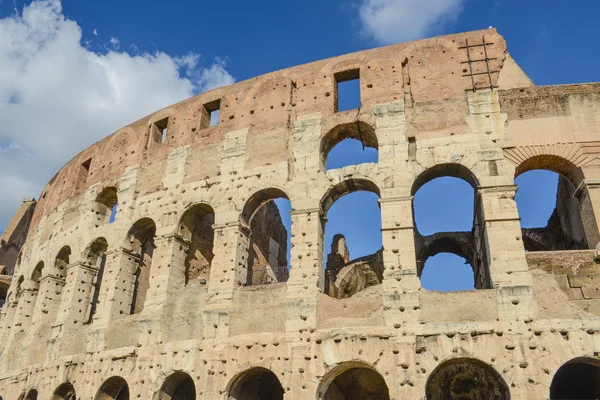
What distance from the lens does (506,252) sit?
9500mm

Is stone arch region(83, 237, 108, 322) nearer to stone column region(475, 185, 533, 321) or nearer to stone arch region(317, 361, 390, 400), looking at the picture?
stone arch region(317, 361, 390, 400)

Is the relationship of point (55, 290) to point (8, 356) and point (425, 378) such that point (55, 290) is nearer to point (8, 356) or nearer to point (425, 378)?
point (8, 356)

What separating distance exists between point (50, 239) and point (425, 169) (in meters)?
11.4

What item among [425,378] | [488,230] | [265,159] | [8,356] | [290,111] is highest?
[290,111]

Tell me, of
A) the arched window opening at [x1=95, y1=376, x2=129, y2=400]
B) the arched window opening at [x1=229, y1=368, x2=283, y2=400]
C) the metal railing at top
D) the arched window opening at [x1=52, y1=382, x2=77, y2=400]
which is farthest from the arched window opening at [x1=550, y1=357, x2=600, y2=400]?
the arched window opening at [x1=52, y1=382, x2=77, y2=400]

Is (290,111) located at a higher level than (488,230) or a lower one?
higher

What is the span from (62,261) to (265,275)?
594cm

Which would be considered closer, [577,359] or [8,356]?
[577,359]

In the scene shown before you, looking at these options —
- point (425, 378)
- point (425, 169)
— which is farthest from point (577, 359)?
point (425, 169)

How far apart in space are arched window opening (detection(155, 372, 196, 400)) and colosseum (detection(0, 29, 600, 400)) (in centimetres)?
5

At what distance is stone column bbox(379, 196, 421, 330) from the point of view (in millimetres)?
9461

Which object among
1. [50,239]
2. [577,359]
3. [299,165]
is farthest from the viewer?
[50,239]

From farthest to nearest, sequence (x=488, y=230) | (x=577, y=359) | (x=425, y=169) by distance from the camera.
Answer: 1. (x=425, y=169)
2. (x=488, y=230)
3. (x=577, y=359)

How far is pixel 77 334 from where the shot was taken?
42.3 ft
